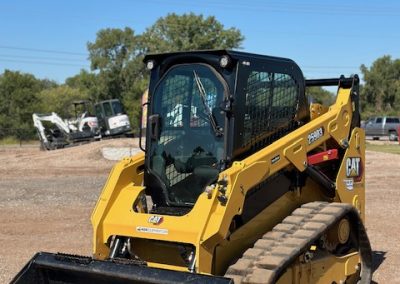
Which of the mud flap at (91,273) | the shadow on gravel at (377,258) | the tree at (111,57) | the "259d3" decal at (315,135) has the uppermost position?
the tree at (111,57)

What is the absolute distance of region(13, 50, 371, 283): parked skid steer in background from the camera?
4.59m

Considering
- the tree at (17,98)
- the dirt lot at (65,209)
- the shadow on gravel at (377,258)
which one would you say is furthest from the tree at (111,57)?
the shadow on gravel at (377,258)

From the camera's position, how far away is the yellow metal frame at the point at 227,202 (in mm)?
4570

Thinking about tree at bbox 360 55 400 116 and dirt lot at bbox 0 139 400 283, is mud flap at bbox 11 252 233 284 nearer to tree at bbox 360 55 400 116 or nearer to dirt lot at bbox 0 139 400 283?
dirt lot at bbox 0 139 400 283

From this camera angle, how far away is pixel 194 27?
3063 inches

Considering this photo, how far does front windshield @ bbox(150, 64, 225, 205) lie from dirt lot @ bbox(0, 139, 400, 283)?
2970mm

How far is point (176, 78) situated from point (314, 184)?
1806mm

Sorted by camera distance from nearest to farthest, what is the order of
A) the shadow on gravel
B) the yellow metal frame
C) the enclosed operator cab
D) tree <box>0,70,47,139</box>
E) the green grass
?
the yellow metal frame < the enclosed operator cab < the shadow on gravel < the green grass < tree <box>0,70,47,139</box>

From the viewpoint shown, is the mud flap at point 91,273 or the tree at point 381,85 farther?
the tree at point 381,85

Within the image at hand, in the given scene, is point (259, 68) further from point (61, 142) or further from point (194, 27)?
point (194, 27)

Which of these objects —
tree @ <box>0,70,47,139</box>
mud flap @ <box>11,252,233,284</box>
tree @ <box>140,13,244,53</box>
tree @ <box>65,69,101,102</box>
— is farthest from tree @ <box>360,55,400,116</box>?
mud flap @ <box>11,252,233,284</box>

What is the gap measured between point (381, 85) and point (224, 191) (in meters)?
78.7

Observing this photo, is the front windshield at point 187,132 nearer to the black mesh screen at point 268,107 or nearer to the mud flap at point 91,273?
the black mesh screen at point 268,107

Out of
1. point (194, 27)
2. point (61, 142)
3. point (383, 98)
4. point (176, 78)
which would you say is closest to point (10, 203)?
point (176, 78)
